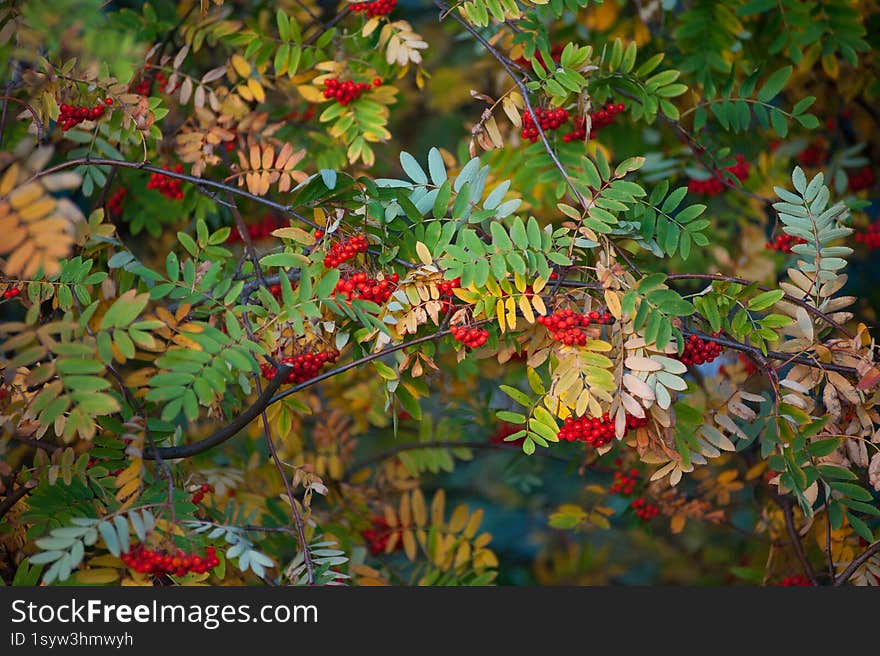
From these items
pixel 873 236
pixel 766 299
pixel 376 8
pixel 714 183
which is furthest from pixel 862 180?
pixel 376 8

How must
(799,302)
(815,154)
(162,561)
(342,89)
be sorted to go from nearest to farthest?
(162,561), (799,302), (342,89), (815,154)

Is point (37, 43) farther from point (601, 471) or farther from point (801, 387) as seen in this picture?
point (601, 471)

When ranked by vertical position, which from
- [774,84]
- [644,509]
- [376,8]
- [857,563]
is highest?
[376,8]

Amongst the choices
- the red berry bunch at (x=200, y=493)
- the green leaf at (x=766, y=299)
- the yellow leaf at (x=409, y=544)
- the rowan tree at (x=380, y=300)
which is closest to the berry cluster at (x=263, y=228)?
the rowan tree at (x=380, y=300)

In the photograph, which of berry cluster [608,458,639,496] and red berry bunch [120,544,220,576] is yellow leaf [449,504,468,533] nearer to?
berry cluster [608,458,639,496]

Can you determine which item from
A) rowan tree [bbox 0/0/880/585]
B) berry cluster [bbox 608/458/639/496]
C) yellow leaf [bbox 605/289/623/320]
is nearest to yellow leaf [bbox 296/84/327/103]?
rowan tree [bbox 0/0/880/585]

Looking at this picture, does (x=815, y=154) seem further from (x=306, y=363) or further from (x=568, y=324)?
(x=306, y=363)

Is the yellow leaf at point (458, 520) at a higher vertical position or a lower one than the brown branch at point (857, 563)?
lower

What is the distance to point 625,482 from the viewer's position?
214cm

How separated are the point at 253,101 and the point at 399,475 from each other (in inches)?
41.4

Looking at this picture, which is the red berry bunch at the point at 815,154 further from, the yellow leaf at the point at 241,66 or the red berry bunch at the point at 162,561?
the red berry bunch at the point at 162,561

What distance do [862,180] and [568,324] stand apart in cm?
166

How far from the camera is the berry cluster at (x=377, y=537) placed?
7.39 feet

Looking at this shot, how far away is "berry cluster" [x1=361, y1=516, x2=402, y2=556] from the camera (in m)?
2.25
